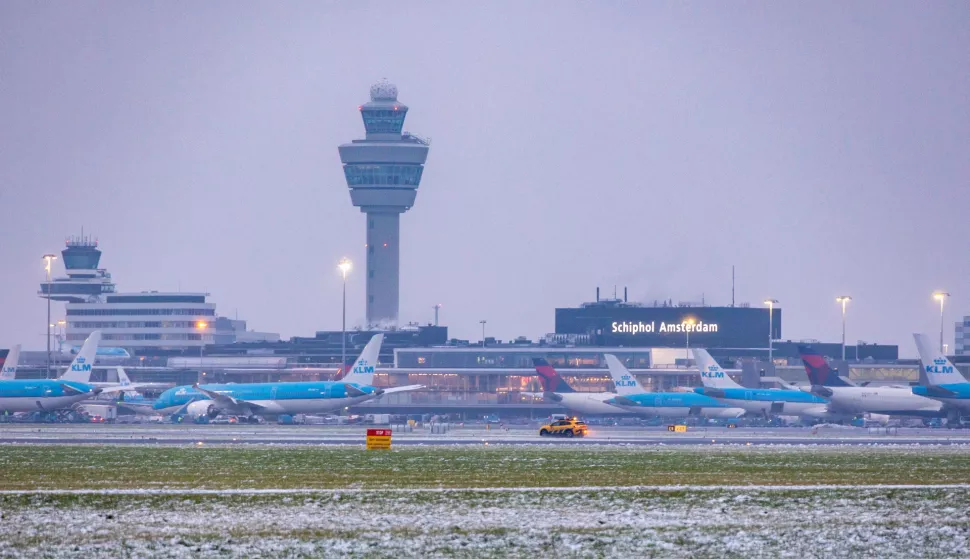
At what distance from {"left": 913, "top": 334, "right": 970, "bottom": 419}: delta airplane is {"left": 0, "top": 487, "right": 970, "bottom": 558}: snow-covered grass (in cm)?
8252

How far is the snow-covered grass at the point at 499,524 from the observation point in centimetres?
3106

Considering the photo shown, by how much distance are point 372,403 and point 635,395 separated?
51395 millimetres

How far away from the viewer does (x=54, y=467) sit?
5338cm

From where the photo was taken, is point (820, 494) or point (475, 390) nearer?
point (820, 494)

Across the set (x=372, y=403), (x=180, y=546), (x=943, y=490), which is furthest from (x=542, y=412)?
(x=180, y=546)

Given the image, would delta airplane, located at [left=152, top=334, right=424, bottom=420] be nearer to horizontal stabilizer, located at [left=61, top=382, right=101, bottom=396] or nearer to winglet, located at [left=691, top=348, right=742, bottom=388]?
horizontal stabilizer, located at [left=61, top=382, right=101, bottom=396]

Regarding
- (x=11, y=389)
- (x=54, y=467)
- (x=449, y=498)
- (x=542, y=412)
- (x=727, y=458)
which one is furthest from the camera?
(x=542, y=412)

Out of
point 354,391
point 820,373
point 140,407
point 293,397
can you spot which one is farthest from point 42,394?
point 820,373

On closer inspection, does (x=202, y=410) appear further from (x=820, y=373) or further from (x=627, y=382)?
(x=820, y=373)

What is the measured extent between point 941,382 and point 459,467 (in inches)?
3203

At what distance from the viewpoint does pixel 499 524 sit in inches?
1355

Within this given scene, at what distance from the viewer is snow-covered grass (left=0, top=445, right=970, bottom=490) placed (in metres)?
46.1

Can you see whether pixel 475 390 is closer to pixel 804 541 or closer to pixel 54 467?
pixel 54 467

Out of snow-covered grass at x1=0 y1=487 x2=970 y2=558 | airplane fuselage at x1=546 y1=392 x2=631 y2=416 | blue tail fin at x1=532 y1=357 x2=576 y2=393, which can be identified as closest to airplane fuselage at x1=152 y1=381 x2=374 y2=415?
airplane fuselage at x1=546 y1=392 x2=631 y2=416
